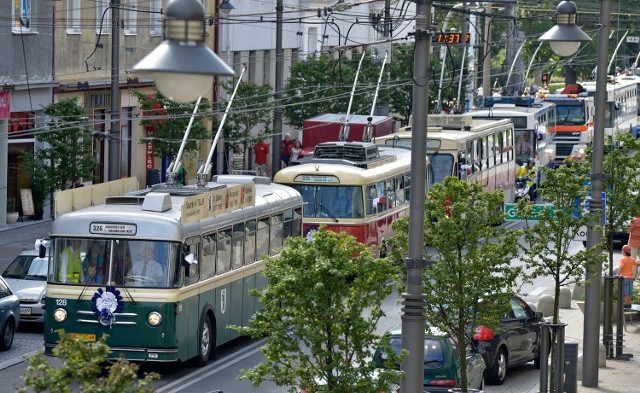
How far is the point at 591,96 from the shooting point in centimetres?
6450

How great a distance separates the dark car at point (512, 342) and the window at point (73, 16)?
21863 mm

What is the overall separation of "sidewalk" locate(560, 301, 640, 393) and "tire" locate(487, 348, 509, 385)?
114cm

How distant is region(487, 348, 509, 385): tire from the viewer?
21703mm

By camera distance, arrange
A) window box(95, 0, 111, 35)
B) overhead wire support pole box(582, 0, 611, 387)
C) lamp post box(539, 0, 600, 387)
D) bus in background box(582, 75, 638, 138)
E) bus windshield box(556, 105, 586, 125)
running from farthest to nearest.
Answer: bus in background box(582, 75, 638, 138) → bus windshield box(556, 105, 586, 125) → window box(95, 0, 111, 35) → overhead wire support pole box(582, 0, 611, 387) → lamp post box(539, 0, 600, 387)

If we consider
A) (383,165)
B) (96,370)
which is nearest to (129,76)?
(383,165)

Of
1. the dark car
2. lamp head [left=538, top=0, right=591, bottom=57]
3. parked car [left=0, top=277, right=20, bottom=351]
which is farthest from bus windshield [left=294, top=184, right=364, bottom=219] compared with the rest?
lamp head [left=538, top=0, right=591, bottom=57]

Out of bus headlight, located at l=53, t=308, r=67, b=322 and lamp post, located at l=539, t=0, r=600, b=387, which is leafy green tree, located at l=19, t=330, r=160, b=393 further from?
bus headlight, located at l=53, t=308, r=67, b=322

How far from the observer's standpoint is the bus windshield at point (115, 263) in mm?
20828

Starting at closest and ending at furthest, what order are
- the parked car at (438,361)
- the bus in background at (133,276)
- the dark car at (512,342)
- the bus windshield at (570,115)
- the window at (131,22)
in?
1. the parked car at (438,361)
2. the bus in background at (133,276)
3. the dark car at (512,342)
4. the window at (131,22)
5. the bus windshield at (570,115)

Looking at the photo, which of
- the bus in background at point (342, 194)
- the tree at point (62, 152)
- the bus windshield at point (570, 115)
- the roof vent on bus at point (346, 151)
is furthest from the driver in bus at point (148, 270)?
the bus windshield at point (570, 115)

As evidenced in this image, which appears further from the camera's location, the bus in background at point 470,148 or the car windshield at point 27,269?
the bus in background at point 470,148

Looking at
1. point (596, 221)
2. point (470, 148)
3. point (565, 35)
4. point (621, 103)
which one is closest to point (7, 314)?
point (596, 221)

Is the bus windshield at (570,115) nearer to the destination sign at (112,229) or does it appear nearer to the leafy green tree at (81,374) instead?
the destination sign at (112,229)

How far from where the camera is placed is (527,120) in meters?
51.8
